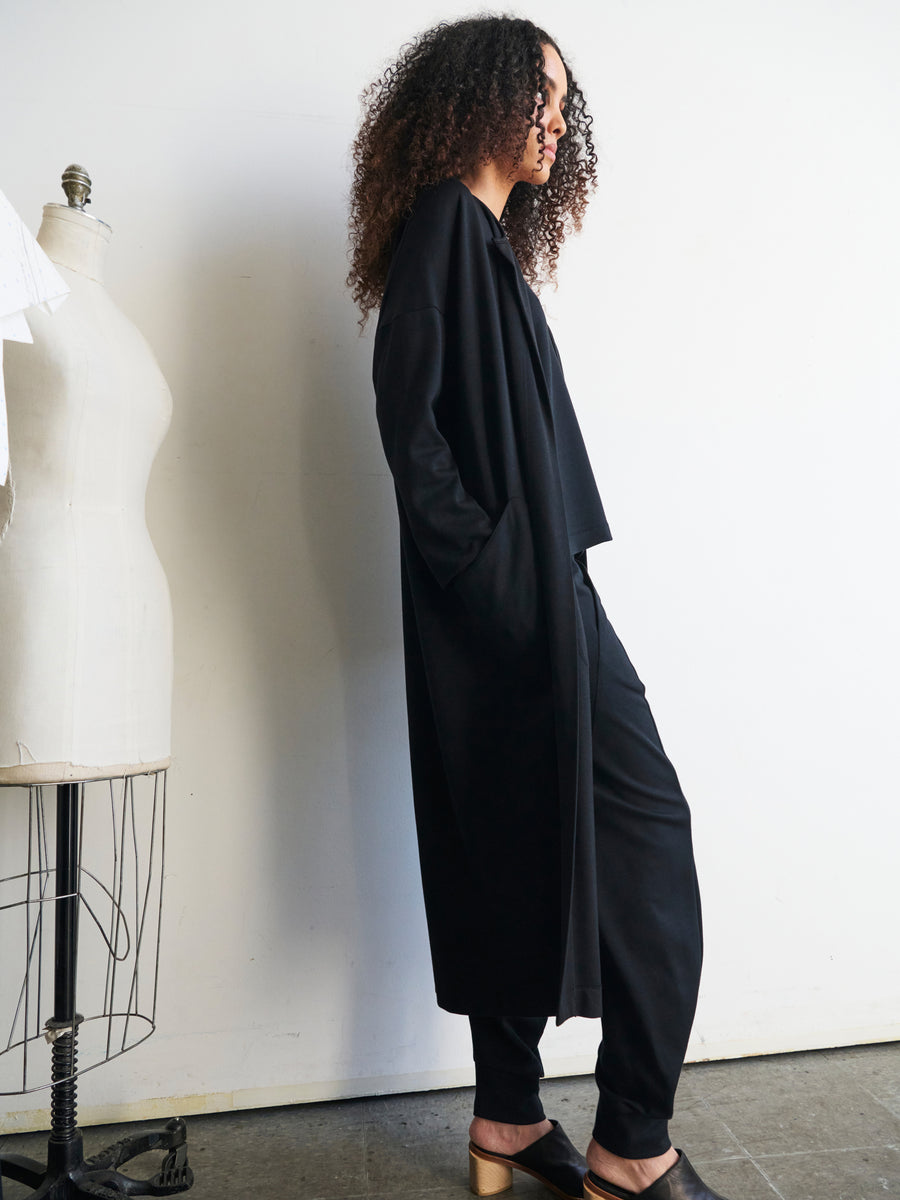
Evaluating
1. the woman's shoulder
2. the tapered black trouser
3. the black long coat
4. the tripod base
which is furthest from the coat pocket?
the tripod base

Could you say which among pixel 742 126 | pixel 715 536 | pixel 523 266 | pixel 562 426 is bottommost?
pixel 715 536

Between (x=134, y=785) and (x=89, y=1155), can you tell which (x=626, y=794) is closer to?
(x=134, y=785)

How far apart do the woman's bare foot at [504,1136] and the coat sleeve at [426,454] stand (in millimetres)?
851

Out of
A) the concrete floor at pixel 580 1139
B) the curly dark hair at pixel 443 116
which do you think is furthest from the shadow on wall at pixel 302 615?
the curly dark hair at pixel 443 116

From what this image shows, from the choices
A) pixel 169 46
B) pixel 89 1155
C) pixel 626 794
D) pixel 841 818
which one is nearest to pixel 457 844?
pixel 626 794

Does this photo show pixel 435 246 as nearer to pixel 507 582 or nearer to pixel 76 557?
pixel 507 582

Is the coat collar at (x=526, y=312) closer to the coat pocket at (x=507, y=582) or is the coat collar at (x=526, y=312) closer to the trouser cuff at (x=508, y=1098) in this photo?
the coat pocket at (x=507, y=582)

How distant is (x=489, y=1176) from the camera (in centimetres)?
135

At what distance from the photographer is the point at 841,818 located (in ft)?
6.16

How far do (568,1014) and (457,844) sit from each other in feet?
1.00

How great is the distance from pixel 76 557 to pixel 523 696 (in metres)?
0.62

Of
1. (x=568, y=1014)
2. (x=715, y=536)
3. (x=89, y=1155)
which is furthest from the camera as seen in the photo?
(x=715, y=536)

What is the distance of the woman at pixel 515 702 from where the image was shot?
3.85ft

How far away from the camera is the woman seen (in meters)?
1.17
